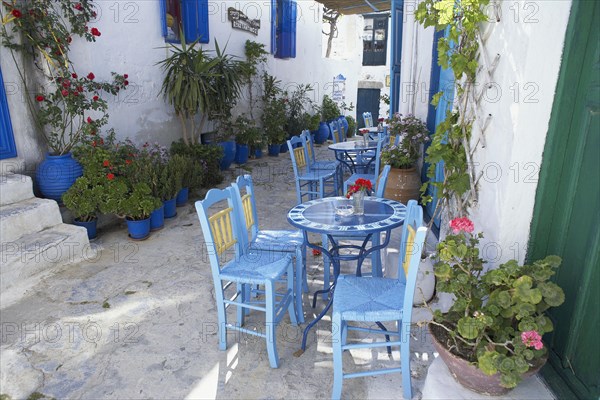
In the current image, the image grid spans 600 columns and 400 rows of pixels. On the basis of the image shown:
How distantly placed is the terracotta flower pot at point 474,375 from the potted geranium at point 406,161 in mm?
2527

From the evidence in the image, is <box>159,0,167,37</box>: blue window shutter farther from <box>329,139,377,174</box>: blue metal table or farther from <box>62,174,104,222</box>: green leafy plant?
<box>329,139,377,174</box>: blue metal table

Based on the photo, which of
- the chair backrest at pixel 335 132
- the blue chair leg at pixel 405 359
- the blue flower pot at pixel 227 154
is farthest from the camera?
the blue flower pot at pixel 227 154

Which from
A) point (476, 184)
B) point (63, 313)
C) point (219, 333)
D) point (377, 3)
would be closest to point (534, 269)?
point (476, 184)

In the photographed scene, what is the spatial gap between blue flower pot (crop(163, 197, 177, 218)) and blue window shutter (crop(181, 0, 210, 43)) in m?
3.00

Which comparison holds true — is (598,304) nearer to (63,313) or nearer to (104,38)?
(63,313)

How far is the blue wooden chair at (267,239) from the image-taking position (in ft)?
8.70

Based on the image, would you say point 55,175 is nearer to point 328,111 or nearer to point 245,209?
point 245,209

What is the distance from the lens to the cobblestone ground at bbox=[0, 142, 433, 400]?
2.13m

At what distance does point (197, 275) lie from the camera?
3420mm

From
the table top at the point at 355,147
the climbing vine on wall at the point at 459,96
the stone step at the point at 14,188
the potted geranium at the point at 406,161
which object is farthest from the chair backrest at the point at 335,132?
the stone step at the point at 14,188

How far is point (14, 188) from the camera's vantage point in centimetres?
368

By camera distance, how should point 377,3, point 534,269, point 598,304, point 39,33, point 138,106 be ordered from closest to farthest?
point 598,304
point 534,269
point 39,33
point 138,106
point 377,3

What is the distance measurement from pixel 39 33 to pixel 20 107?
736 mm

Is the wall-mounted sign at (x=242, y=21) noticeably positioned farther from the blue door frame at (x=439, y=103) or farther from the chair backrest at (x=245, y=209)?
the chair backrest at (x=245, y=209)
